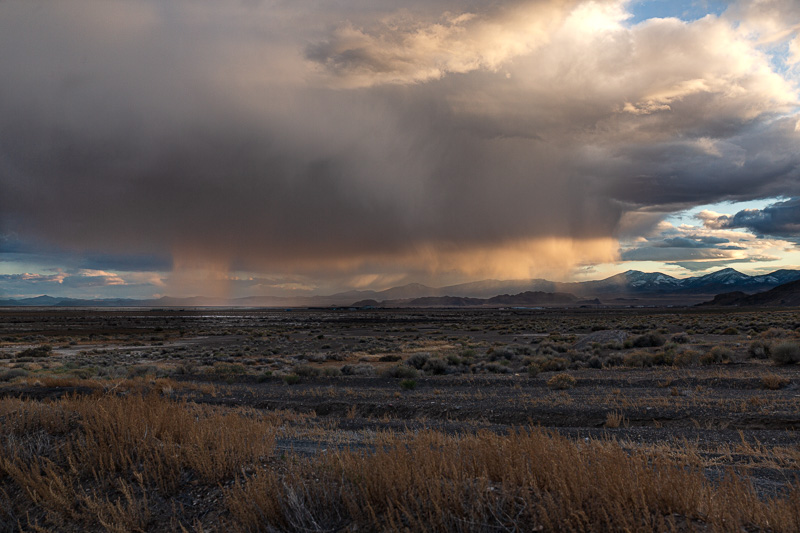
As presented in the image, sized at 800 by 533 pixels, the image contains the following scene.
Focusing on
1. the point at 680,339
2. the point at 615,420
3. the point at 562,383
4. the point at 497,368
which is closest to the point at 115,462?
the point at 615,420

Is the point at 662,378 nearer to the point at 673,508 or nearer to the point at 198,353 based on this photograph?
the point at 673,508

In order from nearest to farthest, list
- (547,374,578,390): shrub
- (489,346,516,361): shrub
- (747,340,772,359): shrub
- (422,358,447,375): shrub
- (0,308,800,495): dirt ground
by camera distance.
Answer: (0,308,800,495): dirt ground, (547,374,578,390): shrub, (747,340,772,359): shrub, (422,358,447,375): shrub, (489,346,516,361): shrub

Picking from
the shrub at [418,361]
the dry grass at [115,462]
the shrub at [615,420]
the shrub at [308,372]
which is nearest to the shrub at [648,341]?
the shrub at [418,361]

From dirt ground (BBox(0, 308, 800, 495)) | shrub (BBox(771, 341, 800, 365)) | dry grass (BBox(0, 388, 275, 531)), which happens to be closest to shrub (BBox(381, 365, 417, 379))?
dirt ground (BBox(0, 308, 800, 495))

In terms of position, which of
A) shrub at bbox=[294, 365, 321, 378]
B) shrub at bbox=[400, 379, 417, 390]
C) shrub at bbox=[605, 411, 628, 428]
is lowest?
shrub at bbox=[294, 365, 321, 378]

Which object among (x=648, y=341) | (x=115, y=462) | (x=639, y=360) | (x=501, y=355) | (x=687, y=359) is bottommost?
(x=501, y=355)

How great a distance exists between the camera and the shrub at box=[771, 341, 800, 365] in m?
21.6

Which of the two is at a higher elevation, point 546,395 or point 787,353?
point 787,353

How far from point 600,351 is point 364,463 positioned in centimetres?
3136

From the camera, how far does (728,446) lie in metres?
9.72

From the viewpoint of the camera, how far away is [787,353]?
71.3ft

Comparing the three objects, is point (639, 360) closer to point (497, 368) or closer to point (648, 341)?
point (497, 368)

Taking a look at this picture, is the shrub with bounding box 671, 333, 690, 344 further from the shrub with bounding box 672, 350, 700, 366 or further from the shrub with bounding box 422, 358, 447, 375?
the shrub with bounding box 422, 358, 447, 375

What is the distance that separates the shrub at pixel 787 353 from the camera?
2162 centimetres
